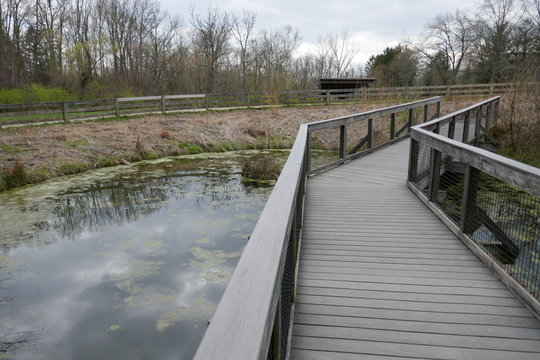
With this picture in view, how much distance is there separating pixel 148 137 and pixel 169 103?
22.2 feet

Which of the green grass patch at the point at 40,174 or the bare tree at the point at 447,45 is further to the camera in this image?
the bare tree at the point at 447,45

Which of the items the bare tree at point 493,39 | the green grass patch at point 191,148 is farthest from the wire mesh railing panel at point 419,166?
the bare tree at point 493,39

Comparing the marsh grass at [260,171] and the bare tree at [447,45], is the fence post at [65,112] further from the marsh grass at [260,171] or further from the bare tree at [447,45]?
the bare tree at [447,45]

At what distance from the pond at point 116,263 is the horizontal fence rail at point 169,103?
7.76m

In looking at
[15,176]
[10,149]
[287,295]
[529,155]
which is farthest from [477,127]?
[10,149]

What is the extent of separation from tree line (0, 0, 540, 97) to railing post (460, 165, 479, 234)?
74.1 ft

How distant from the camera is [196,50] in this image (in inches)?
1323

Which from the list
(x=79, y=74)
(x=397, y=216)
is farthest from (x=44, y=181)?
(x=79, y=74)

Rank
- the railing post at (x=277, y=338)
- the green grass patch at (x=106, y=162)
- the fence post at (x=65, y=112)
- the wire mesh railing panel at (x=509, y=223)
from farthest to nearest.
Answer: the fence post at (x=65, y=112), the green grass patch at (x=106, y=162), the wire mesh railing panel at (x=509, y=223), the railing post at (x=277, y=338)

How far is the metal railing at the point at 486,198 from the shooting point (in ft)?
9.70

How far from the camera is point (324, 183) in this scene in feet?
21.1

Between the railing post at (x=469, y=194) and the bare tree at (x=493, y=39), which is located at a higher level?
the bare tree at (x=493, y=39)

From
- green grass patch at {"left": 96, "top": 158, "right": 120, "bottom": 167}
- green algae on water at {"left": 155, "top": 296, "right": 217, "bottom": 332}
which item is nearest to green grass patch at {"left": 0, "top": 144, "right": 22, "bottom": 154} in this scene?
green grass patch at {"left": 96, "top": 158, "right": 120, "bottom": 167}

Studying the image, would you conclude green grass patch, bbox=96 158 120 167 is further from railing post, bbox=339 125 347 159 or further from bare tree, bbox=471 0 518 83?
bare tree, bbox=471 0 518 83
